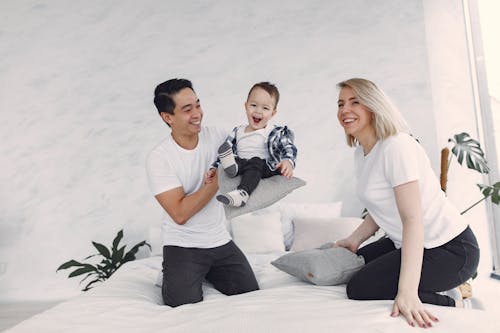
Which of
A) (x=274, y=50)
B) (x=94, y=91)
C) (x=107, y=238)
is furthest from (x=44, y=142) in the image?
(x=274, y=50)

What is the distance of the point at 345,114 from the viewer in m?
1.59

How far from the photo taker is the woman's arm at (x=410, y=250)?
1217mm

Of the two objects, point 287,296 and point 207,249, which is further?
point 207,249

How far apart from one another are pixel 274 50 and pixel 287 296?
2.75 meters

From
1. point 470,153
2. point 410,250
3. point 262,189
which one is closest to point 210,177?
point 262,189

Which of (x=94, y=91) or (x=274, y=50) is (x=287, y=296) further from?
(x=94, y=91)

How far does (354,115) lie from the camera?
1.59 m

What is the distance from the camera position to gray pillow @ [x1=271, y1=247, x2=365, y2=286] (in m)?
1.63

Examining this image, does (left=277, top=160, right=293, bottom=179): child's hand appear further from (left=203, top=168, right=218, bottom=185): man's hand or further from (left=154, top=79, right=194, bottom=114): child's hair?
(left=154, top=79, right=194, bottom=114): child's hair

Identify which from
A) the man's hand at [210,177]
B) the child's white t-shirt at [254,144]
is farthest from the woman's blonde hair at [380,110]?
the man's hand at [210,177]

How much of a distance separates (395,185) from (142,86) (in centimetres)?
297

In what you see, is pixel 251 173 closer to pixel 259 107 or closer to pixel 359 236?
pixel 259 107

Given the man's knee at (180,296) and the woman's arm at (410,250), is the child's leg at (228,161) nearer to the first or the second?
the man's knee at (180,296)

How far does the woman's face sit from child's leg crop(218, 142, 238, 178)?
0.50 metres
